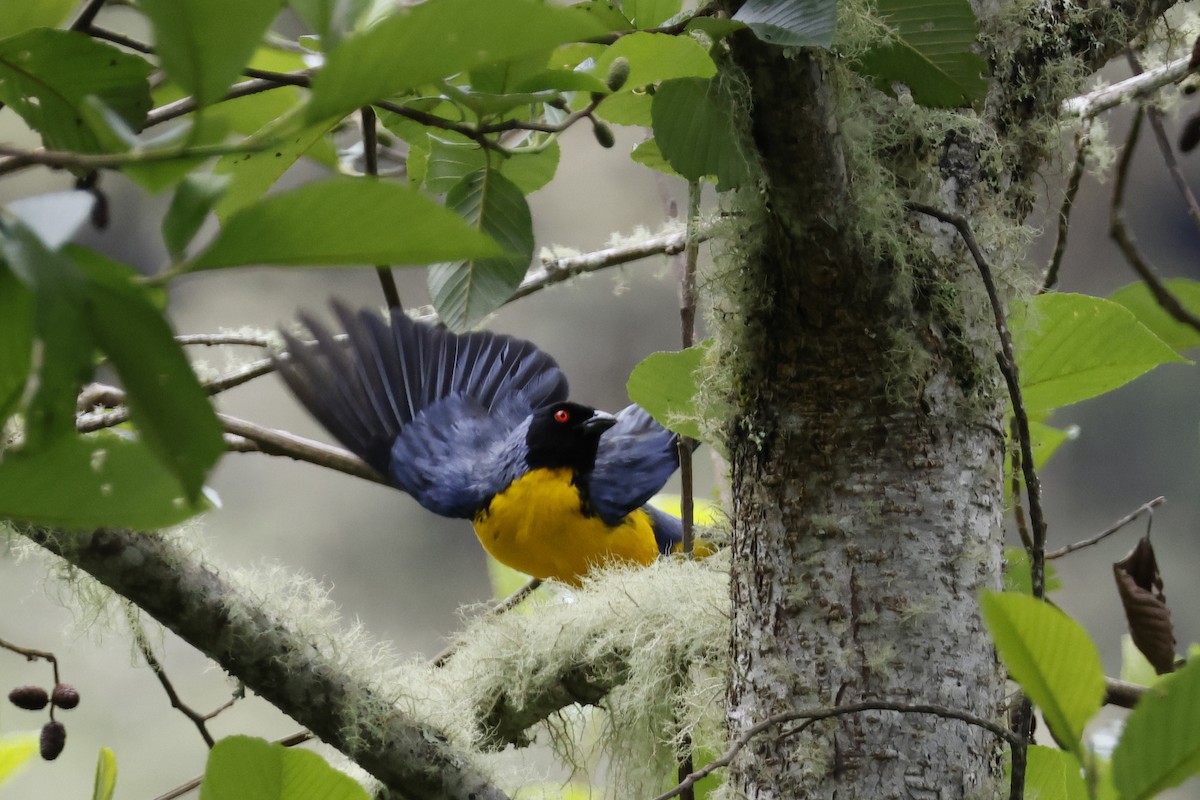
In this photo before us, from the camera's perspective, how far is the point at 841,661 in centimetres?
83

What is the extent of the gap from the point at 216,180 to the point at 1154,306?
1.11 meters

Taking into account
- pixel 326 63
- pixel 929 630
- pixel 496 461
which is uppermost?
pixel 326 63

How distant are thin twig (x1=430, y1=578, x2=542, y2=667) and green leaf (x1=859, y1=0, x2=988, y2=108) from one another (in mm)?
885

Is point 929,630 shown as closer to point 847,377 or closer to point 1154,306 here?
point 847,377

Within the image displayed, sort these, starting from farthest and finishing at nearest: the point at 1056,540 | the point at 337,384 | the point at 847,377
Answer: the point at 1056,540, the point at 337,384, the point at 847,377

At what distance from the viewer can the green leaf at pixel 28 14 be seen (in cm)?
49

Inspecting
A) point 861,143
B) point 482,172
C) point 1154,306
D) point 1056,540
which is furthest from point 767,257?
point 1056,540

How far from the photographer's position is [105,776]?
2.62ft

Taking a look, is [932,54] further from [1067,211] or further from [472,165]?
[1067,211]

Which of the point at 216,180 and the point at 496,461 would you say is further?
the point at 496,461

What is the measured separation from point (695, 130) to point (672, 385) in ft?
1.28

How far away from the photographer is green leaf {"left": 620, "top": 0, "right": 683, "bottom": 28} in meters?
0.67

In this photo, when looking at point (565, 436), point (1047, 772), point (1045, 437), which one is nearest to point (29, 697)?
point (1047, 772)

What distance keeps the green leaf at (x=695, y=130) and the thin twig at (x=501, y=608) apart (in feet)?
2.74
